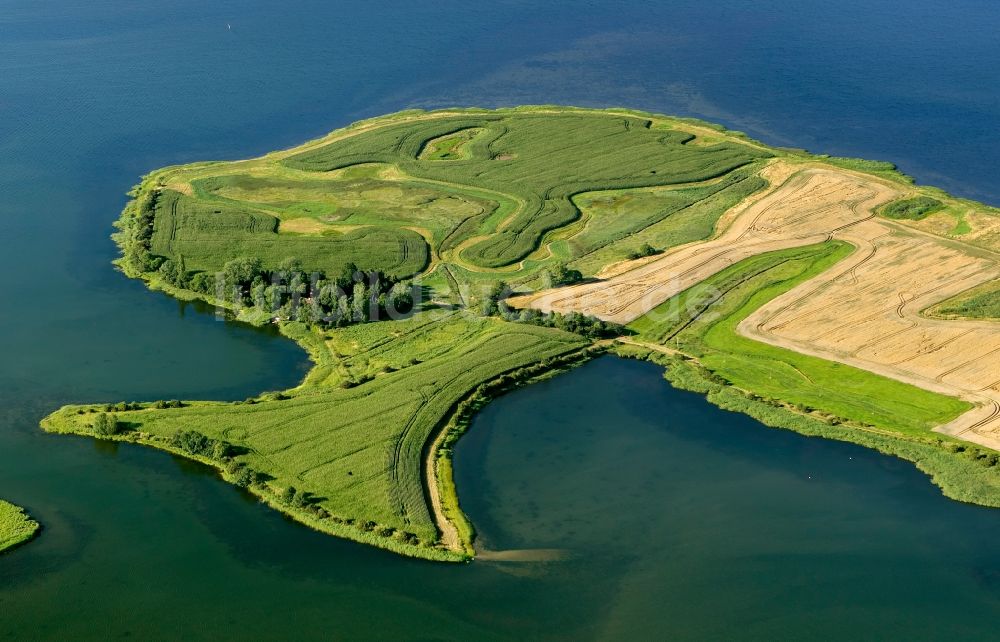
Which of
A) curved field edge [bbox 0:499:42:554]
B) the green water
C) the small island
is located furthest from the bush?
curved field edge [bbox 0:499:42:554]

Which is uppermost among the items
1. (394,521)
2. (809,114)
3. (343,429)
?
(809,114)

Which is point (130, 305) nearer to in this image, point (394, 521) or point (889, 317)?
point (394, 521)

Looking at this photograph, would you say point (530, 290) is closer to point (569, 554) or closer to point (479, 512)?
point (479, 512)

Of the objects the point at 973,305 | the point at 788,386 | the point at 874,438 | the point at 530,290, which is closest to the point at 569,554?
the point at 874,438

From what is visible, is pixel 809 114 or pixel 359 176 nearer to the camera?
pixel 359 176

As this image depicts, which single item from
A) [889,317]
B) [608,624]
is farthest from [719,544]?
[889,317]

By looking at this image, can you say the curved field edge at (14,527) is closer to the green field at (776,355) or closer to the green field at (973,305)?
the green field at (776,355)

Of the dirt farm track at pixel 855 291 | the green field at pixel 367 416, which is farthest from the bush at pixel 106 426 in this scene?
the dirt farm track at pixel 855 291
